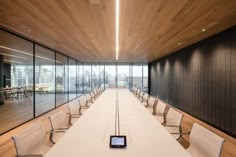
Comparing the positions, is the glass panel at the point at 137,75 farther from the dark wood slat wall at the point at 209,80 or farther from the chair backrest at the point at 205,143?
the chair backrest at the point at 205,143

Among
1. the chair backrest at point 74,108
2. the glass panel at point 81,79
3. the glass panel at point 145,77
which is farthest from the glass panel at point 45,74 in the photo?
the glass panel at point 145,77

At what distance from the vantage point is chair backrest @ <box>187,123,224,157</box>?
A: 1.64 metres

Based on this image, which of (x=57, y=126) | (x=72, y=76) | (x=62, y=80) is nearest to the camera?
(x=57, y=126)

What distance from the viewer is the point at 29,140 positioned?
1.94 metres

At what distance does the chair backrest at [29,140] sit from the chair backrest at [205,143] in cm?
178

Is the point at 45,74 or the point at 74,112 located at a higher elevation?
the point at 45,74

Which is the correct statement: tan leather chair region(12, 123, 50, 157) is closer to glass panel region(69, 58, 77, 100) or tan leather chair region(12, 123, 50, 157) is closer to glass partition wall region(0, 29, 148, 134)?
glass partition wall region(0, 29, 148, 134)

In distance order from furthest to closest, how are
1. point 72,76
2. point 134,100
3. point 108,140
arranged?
point 72,76 < point 134,100 < point 108,140

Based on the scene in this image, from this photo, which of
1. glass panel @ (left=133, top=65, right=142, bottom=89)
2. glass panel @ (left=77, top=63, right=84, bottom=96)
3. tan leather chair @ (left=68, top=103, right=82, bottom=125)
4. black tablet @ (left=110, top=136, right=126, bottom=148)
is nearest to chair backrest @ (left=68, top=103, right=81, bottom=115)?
tan leather chair @ (left=68, top=103, right=82, bottom=125)

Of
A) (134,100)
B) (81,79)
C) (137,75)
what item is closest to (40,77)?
(81,79)

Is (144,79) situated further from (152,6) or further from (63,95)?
(152,6)

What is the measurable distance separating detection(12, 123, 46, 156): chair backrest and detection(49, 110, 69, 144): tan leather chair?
284 mm

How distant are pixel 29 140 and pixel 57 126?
0.84 m

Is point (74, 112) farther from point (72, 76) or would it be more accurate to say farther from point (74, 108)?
point (72, 76)
